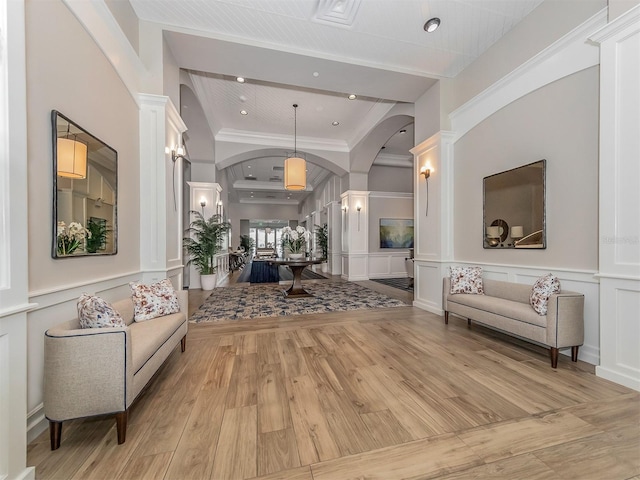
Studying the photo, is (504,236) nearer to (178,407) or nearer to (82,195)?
(178,407)

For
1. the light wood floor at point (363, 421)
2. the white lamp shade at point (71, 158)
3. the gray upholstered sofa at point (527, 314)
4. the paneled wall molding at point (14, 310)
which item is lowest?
the light wood floor at point (363, 421)

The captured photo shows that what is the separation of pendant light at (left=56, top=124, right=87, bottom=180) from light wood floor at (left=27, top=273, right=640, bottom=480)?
176cm

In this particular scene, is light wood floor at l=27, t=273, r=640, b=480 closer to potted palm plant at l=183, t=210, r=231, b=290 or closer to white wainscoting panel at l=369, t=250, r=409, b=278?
potted palm plant at l=183, t=210, r=231, b=290

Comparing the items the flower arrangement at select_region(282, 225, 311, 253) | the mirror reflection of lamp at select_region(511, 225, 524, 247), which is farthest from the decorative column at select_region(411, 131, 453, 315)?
the flower arrangement at select_region(282, 225, 311, 253)

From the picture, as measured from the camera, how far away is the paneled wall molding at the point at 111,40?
217cm

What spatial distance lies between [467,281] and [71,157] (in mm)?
4525

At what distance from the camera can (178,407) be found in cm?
194

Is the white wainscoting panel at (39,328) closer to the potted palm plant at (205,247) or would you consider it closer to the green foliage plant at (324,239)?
the potted palm plant at (205,247)

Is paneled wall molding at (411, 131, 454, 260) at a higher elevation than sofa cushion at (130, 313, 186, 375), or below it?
higher

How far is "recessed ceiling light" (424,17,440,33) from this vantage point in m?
3.35

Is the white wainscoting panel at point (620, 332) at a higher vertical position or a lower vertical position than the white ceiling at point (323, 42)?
lower

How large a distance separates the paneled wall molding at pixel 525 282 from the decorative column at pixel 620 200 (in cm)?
21

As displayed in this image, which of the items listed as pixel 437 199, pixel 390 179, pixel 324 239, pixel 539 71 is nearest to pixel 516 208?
pixel 437 199

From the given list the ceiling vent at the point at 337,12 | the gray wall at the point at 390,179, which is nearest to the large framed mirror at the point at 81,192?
the ceiling vent at the point at 337,12
